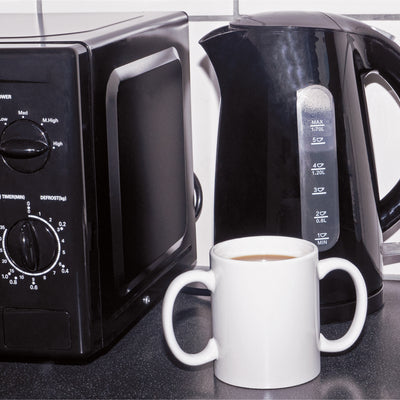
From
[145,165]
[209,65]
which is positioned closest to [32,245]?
[145,165]

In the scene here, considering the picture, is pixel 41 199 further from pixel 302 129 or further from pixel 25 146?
pixel 302 129

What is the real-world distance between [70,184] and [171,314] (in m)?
0.12

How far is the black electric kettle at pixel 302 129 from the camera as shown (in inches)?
26.6

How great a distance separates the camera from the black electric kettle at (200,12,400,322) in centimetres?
68

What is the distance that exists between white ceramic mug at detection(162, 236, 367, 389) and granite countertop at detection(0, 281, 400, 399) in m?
0.01

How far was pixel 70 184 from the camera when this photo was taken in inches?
23.0

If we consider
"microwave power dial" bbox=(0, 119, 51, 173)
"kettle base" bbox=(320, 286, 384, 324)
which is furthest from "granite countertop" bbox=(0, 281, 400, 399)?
"microwave power dial" bbox=(0, 119, 51, 173)

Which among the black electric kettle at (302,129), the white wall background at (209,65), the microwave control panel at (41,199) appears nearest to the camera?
the microwave control panel at (41,199)

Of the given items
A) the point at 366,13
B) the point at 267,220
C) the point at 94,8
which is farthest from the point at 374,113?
the point at 94,8

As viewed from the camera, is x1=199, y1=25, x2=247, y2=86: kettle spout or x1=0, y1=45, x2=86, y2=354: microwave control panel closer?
x1=0, y1=45, x2=86, y2=354: microwave control panel

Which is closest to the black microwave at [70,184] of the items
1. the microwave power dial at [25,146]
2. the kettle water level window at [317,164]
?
the microwave power dial at [25,146]

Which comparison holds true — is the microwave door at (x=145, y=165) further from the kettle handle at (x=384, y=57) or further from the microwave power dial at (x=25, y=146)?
the kettle handle at (x=384, y=57)

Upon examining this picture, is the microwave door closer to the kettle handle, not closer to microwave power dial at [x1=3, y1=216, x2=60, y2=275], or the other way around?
microwave power dial at [x1=3, y1=216, x2=60, y2=275]

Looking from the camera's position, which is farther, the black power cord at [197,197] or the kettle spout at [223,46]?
the black power cord at [197,197]
